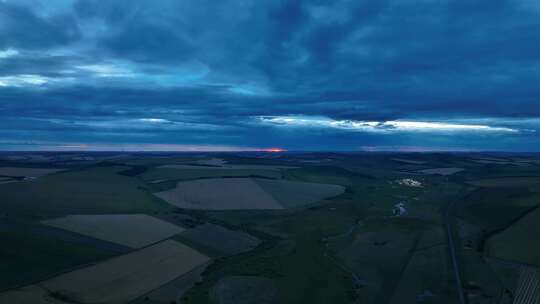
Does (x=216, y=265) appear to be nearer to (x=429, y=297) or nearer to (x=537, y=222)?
(x=429, y=297)

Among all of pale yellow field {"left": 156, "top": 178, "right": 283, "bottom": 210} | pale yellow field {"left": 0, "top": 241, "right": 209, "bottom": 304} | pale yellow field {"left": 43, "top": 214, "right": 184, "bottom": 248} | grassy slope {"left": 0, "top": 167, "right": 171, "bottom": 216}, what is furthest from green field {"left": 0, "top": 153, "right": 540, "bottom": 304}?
pale yellow field {"left": 43, "top": 214, "right": 184, "bottom": 248}

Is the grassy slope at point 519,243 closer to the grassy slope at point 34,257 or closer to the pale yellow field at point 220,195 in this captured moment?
the pale yellow field at point 220,195

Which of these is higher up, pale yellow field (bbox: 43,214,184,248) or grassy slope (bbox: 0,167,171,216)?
grassy slope (bbox: 0,167,171,216)

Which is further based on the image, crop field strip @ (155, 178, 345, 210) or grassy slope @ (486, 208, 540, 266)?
crop field strip @ (155, 178, 345, 210)

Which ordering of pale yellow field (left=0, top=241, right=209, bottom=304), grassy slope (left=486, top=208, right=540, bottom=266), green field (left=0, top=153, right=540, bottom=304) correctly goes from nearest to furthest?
1. pale yellow field (left=0, top=241, right=209, bottom=304)
2. green field (left=0, top=153, right=540, bottom=304)
3. grassy slope (left=486, top=208, right=540, bottom=266)

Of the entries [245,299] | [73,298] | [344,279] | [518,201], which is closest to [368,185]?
[518,201]

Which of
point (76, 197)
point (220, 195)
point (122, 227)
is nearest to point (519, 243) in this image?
point (122, 227)

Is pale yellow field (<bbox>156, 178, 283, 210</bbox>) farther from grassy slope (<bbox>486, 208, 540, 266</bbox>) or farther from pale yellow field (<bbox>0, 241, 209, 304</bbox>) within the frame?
grassy slope (<bbox>486, 208, 540, 266</bbox>)
